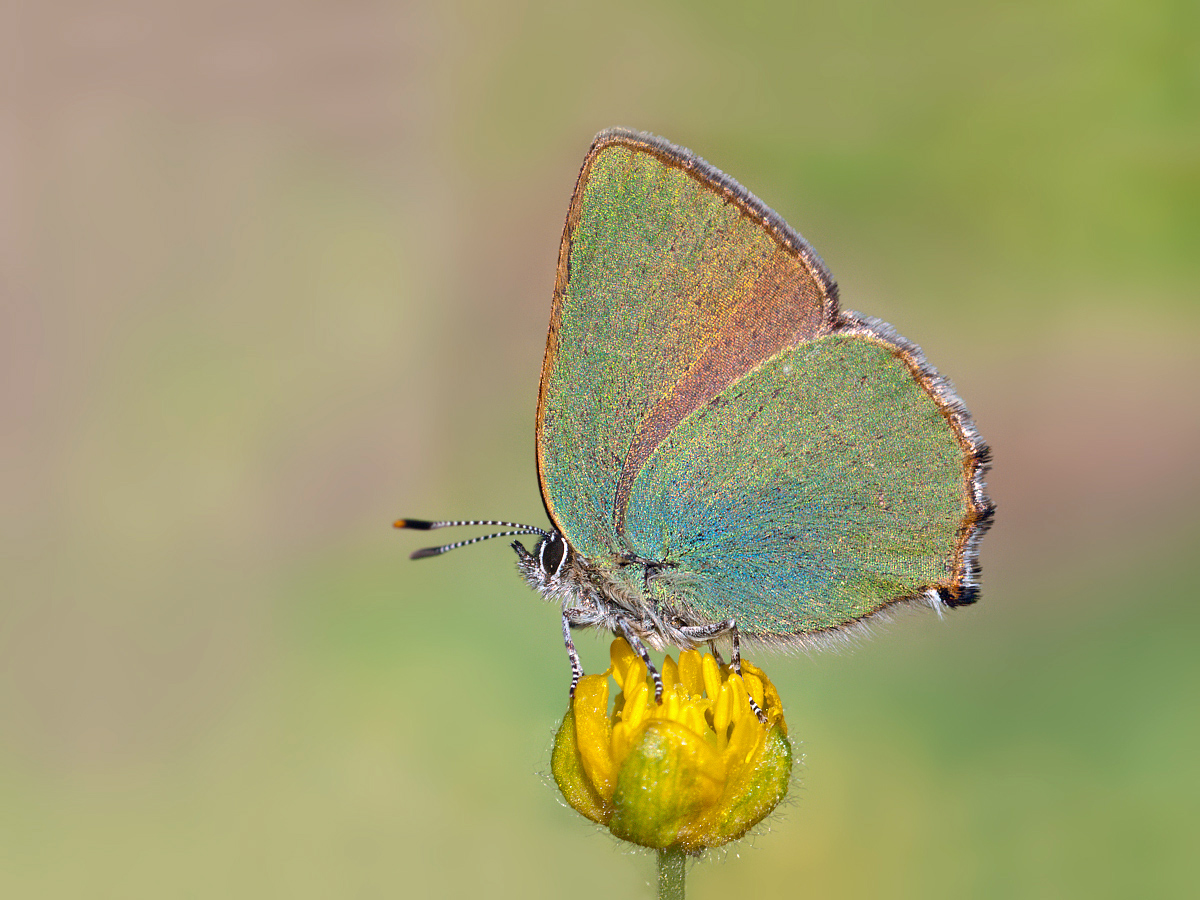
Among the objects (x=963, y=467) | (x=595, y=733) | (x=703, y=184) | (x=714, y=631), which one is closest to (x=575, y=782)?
(x=595, y=733)

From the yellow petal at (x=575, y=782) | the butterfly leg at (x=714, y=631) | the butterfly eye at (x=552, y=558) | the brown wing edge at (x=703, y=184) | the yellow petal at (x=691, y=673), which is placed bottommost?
the yellow petal at (x=575, y=782)

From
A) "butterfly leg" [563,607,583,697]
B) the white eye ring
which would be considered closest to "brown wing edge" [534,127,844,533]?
the white eye ring

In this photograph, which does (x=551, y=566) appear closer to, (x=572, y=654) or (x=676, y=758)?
(x=572, y=654)

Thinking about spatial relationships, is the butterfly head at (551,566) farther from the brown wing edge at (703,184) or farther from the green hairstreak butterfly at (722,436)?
the brown wing edge at (703,184)

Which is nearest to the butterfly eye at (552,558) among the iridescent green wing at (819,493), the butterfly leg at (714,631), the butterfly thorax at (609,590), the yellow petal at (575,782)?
the butterfly thorax at (609,590)

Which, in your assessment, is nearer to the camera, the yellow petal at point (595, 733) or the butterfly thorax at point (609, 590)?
the yellow petal at point (595, 733)

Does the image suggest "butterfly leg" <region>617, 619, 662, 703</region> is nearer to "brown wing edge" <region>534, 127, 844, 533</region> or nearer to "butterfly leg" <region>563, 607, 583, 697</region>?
"butterfly leg" <region>563, 607, 583, 697</region>
